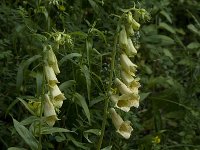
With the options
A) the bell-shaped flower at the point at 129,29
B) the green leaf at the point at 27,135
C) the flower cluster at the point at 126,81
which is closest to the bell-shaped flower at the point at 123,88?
the flower cluster at the point at 126,81

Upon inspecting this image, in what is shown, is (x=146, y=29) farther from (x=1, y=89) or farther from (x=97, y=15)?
(x=1, y=89)

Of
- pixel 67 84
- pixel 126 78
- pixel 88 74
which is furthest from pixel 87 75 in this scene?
pixel 126 78

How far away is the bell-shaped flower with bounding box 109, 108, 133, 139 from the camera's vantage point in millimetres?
3037

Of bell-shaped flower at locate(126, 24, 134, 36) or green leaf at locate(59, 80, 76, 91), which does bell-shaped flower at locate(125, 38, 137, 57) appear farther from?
green leaf at locate(59, 80, 76, 91)

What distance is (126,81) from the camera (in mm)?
3014

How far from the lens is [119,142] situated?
13.2ft

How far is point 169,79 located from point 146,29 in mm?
578

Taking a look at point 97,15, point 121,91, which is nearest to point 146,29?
point 97,15

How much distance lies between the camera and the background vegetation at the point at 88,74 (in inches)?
139

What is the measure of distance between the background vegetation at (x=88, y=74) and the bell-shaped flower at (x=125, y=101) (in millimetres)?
269

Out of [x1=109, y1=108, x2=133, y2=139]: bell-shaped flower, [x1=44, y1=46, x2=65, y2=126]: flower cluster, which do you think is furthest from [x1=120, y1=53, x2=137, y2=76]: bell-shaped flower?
[x1=44, y1=46, x2=65, y2=126]: flower cluster

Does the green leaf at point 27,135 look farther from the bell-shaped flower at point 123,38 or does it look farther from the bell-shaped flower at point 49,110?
the bell-shaped flower at point 123,38

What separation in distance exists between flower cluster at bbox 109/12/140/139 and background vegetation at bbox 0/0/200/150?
0.13 meters

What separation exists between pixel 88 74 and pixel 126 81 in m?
0.47
